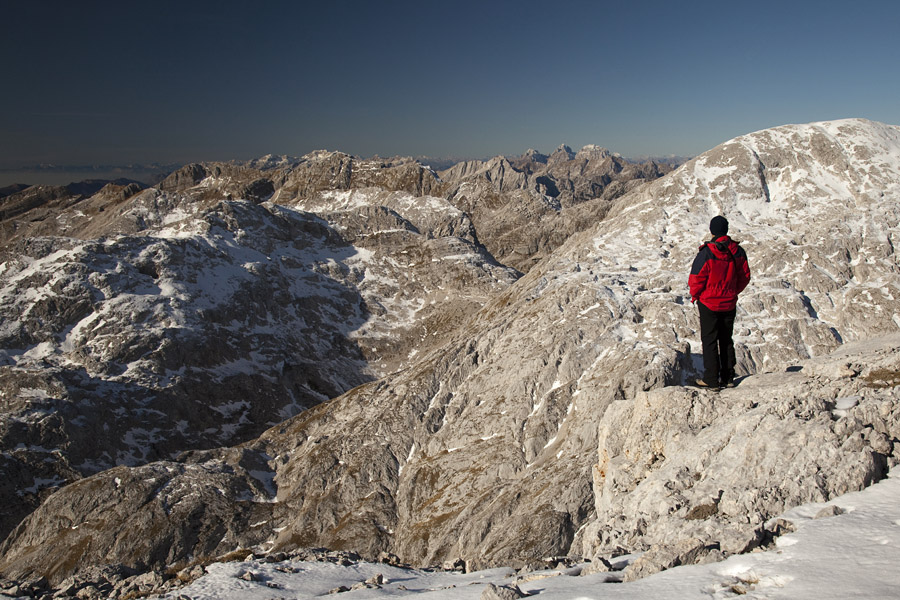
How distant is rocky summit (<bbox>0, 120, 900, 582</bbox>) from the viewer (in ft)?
65.3

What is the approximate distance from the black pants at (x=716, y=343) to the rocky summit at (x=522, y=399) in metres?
1.21

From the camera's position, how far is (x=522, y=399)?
9562cm

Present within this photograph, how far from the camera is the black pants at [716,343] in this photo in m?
21.6

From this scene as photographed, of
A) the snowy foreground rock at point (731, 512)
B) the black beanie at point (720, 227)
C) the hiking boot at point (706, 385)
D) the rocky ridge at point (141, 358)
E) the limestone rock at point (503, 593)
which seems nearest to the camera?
the snowy foreground rock at point (731, 512)

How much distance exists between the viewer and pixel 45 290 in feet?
538

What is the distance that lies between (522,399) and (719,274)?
255ft

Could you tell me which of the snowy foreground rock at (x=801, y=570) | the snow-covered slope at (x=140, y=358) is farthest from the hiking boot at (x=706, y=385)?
the snow-covered slope at (x=140, y=358)

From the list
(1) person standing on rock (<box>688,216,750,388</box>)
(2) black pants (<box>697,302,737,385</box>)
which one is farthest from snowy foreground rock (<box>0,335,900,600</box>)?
(1) person standing on rock (<box>688,216,750,388</box>)

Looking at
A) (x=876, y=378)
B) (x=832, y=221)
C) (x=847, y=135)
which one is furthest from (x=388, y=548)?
(x=847, y=135)

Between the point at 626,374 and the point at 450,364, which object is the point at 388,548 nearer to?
the point at 450,364

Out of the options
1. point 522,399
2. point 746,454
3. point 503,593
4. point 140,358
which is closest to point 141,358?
point 140,358

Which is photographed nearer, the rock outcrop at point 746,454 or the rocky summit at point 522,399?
the rock outcrop at point 746,454

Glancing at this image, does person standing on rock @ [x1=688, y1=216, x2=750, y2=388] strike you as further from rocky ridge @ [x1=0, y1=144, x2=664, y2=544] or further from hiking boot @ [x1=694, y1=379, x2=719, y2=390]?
rocky ridge @ [x1=0, y1=144, x2=664, y2=544]

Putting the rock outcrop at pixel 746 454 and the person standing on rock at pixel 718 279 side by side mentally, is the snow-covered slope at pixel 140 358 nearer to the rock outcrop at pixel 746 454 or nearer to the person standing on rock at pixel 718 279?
the rock outcrop at pixel 746 454
